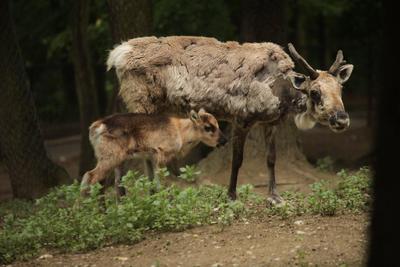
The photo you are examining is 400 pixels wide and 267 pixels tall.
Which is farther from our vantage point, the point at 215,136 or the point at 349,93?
the point at 349,93

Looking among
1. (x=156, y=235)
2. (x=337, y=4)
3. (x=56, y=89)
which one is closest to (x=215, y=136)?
(x=156, y=235)

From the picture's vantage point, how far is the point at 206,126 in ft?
30.3

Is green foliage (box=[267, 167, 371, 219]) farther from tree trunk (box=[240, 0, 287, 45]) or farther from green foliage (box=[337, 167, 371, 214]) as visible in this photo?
tree trunk (box=[240, 0, 287, 45])

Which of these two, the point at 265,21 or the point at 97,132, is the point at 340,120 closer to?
the point at 97,132

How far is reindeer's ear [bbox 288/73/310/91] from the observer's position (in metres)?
8.86

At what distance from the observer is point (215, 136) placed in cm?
937

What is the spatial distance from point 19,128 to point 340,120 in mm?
6100

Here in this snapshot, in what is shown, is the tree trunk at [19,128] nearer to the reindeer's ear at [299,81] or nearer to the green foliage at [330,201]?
the green foliage at [330,201]

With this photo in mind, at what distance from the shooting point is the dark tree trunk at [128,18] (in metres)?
11.3

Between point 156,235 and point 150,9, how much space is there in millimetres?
5032

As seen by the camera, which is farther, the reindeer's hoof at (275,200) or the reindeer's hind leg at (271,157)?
the reindeer's hind leg at (271,157)

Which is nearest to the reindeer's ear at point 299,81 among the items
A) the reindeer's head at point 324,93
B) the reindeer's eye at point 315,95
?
the reindeer's head at point 324,93

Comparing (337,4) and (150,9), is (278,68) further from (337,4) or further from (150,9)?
(337,4)

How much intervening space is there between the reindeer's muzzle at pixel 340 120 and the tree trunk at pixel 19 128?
19.1 ft
